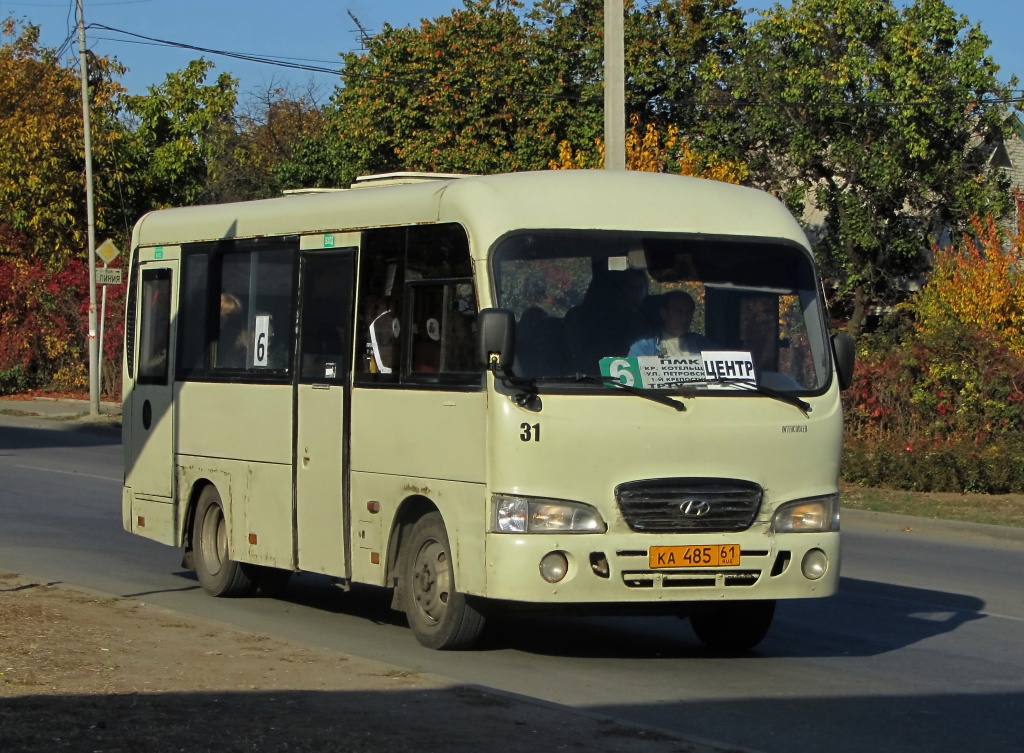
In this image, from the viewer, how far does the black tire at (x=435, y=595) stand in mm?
9367

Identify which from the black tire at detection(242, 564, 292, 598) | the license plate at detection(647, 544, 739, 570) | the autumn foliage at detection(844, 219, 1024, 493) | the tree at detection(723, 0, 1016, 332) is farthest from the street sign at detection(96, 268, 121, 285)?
the license plate at detection(647, 544, 739, 570)

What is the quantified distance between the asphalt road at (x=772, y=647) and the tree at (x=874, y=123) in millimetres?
15913

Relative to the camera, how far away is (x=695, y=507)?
893 centimetres

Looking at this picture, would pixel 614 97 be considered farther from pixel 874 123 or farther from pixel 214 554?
pixel 874 123

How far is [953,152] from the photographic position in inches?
1251

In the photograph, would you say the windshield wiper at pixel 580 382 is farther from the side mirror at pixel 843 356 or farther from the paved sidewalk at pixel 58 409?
the paved sidewalk at pixel 58 409

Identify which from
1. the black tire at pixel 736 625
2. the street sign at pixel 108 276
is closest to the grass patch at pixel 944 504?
the black tire at pixel 736 625

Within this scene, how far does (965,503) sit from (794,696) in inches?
477

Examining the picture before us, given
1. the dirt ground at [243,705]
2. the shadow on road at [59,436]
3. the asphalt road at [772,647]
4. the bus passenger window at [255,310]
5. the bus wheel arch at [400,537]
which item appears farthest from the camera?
the shadow on road at [59,436]

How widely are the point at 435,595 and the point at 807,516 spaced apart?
7.30 feet

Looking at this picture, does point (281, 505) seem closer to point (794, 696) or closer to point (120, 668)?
point (120, 668)

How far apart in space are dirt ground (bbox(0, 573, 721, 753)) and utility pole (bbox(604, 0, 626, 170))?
11263 millimetres

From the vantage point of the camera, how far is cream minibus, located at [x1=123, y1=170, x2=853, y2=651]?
8.79 meters

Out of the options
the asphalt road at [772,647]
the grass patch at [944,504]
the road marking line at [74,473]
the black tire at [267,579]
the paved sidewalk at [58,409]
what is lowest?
the asphalt road at [772,647]
